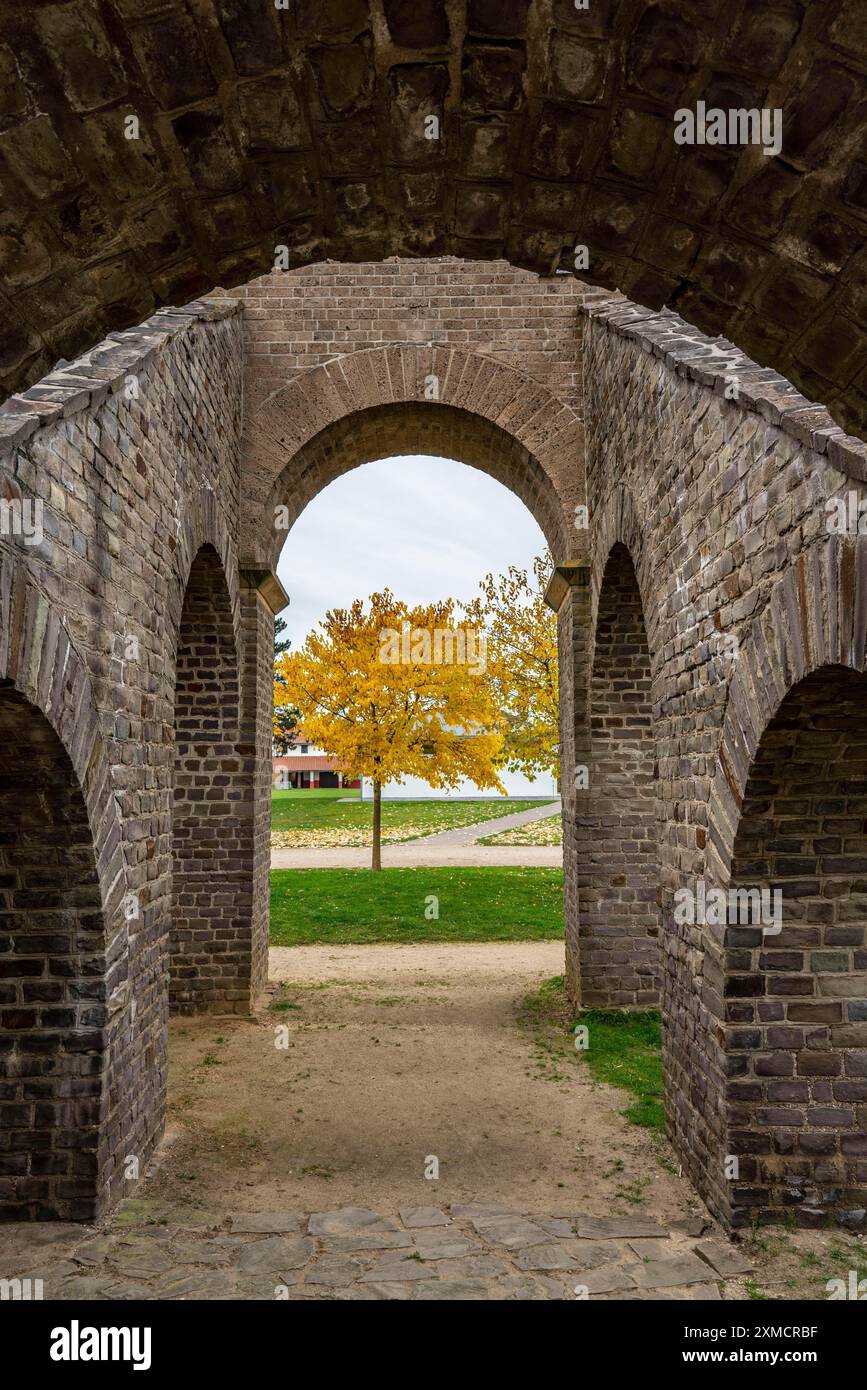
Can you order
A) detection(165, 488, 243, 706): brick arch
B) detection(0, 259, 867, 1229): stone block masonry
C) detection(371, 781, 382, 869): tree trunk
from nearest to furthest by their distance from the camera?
detection(0, 259, 867, 1229): stone block masonry → detection(165, 488, 243, 706): brick arch → detection(371, 781, 382, 869): tree trunk

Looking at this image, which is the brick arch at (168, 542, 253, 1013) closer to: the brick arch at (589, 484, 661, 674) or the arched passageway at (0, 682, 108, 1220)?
the brick arch at (589, 484, 661, 674)

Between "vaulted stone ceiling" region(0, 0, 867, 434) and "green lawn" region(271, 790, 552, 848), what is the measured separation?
66.1 feet

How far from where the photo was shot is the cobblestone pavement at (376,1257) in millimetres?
4168

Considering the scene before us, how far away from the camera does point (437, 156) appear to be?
7.59 ft

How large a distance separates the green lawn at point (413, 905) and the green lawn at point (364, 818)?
5.38 meters

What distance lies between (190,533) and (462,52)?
544cm

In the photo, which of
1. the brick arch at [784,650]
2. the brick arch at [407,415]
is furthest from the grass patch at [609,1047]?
the brick arch at [407,415]

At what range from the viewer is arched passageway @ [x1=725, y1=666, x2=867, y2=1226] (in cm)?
471

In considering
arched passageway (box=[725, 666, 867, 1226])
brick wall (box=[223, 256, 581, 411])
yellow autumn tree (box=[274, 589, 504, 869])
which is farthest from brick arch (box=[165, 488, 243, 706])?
yellow autumn tree (box=[274, 589, 504, 869])

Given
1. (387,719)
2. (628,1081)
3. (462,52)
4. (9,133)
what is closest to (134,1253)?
(628,1081)

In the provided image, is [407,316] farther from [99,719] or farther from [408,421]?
[99,719]

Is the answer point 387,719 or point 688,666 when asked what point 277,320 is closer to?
point 688,666

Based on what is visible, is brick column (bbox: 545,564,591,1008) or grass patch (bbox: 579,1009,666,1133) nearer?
grass patch (bbox: 579,1009,666,1133)

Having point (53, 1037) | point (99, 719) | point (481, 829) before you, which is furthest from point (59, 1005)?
point (481, 829)
